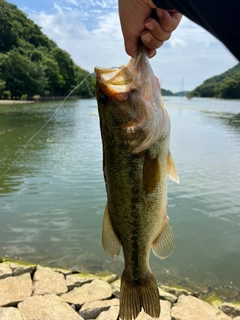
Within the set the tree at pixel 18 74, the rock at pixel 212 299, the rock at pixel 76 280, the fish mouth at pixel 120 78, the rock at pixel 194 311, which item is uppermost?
the tree at pixel 18 74

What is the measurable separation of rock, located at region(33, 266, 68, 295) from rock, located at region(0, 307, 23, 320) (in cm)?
52

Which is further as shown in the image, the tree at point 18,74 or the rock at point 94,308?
the tree at point 18,74

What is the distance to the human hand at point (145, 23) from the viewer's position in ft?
6.12

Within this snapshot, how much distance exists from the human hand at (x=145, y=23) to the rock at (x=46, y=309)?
11.4 feet

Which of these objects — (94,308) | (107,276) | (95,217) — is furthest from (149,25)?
(95,217)

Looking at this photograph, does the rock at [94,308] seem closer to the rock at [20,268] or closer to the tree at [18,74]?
the rock at [20,268]

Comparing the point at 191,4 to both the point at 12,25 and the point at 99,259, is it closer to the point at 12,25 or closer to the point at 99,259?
the point at 99,259

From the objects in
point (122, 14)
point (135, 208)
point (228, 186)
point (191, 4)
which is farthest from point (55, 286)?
point (228, 186)

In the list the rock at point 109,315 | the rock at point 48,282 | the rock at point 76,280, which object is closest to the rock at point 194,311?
the rock at point 109,315

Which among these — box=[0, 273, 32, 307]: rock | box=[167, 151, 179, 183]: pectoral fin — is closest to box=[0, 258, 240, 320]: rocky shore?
box=[0, 273, 32, 307]: rock

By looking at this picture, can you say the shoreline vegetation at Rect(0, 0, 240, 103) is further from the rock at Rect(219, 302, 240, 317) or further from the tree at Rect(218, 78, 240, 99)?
the rock at Rect(219, 302, 240, 317)

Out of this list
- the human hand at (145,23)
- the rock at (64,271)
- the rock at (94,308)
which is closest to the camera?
the human hand at (145,23)

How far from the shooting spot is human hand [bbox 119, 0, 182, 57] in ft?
6.12

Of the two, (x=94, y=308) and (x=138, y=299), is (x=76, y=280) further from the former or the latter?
(x=138, y=299)
